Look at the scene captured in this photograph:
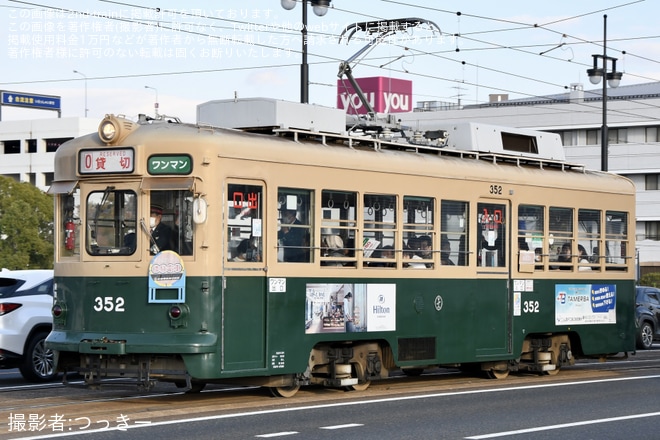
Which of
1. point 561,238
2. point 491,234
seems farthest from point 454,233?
point 561,238

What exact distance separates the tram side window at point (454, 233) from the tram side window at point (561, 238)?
2062 mm

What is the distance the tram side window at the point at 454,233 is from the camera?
671 inches

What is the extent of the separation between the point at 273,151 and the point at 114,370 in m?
2.93

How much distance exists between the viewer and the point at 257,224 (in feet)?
47.6

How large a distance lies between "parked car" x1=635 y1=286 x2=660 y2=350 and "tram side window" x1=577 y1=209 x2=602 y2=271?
10.1 metres

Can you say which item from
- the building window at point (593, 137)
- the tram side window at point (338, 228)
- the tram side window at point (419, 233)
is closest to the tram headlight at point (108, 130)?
the tram side window at point (338, 228)

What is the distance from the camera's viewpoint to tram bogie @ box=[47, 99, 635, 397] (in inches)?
552

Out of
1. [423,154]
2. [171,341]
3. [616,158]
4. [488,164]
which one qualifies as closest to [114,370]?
[171,341]

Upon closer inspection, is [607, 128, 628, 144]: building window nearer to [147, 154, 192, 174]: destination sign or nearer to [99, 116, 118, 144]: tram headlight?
[99, 116, 118, 144]: tram headlight

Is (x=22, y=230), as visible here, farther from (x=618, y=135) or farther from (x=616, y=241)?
(x=616, y=241)

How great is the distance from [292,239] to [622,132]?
205 ft

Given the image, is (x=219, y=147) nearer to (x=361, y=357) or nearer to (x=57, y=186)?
(x=57, y=186)

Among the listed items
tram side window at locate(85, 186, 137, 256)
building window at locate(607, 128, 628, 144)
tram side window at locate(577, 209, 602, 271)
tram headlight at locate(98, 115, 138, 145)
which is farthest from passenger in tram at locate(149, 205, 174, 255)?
building window at locate(607, 128, 628, 144)

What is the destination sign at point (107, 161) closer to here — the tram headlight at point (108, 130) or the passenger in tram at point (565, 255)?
the tram headlight at point (108, 130)
